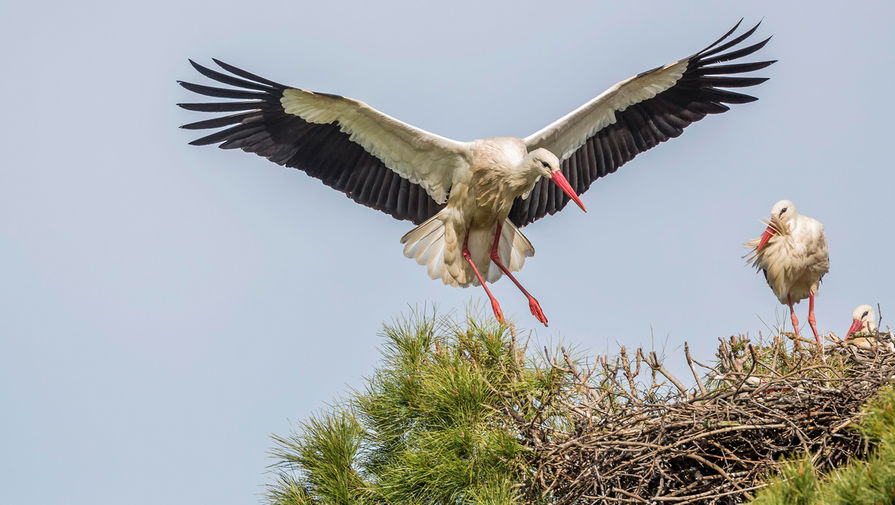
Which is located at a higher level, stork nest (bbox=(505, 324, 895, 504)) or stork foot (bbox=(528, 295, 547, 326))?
stork foot (bbox=(528, 295, 547, 326))

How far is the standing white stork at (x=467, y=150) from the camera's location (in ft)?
22.4

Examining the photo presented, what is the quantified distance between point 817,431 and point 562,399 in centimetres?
106

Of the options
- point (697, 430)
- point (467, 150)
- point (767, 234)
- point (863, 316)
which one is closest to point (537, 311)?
point (467, 150)

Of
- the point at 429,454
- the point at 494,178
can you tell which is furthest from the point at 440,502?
the point at 494,178

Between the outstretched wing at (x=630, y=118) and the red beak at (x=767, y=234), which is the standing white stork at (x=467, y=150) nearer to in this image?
the outstretched wing at (x=630, y=118)

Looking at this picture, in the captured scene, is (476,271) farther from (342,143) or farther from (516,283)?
(342,143)

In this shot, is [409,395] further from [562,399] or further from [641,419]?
[641,419]

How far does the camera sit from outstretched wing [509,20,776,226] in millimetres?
7102

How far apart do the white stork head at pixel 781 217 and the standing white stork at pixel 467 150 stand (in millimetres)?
872

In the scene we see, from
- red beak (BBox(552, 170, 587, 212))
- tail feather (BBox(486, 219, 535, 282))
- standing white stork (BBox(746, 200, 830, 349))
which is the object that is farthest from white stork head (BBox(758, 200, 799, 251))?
tail feather (BBox(486, 219, 535, 282))

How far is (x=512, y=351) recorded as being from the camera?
514 cm

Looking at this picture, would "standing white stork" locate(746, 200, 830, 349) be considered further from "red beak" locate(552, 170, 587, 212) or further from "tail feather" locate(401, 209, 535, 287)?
"tail feather" locate(401, 209, 535, 287)

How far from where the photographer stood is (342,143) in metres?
7.10

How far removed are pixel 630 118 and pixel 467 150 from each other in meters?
1.17
